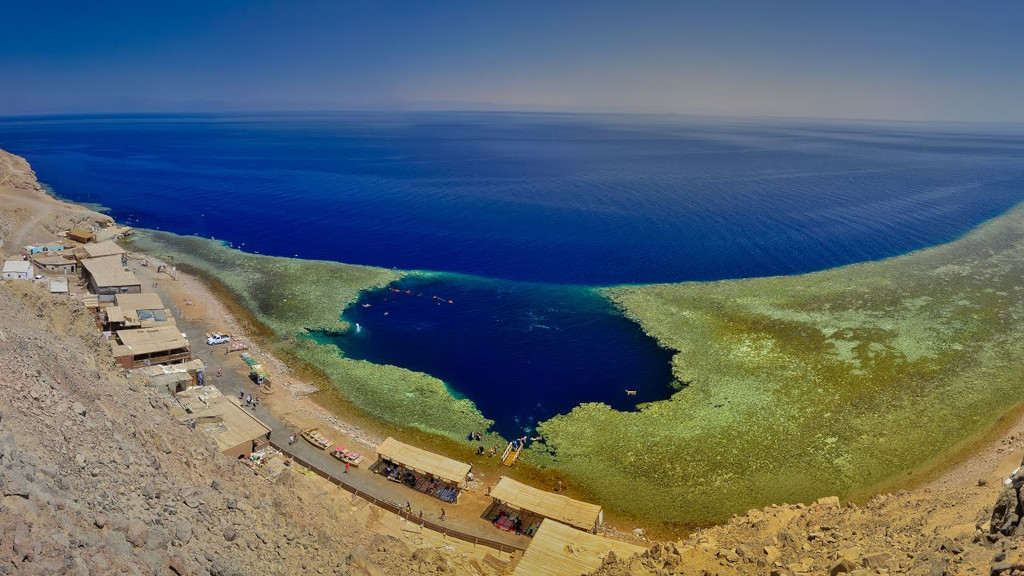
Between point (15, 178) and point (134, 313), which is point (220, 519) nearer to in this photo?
point (134, 313)

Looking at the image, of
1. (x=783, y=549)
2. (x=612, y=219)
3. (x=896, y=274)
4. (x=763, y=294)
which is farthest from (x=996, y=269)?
(x=783, y=549)

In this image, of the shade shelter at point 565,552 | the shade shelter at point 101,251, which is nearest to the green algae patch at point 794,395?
the shade shelter at point 565,552

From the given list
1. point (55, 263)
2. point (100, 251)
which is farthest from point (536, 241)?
point (55, 263)

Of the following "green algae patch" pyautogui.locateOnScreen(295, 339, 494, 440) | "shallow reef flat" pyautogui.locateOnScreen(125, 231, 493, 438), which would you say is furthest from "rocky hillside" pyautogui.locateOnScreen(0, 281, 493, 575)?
"shallow reef flat" pyautogui.locateOnScreen(125, 231, 493, 438)

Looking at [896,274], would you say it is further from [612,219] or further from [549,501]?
[549,501]

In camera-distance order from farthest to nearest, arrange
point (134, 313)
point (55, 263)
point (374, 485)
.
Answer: point (55, 263) < point (134, 313) < point (374, 485)

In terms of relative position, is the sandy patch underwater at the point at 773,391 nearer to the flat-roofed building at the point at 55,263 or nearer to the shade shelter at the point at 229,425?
the shade shelter at the point at 229,425
